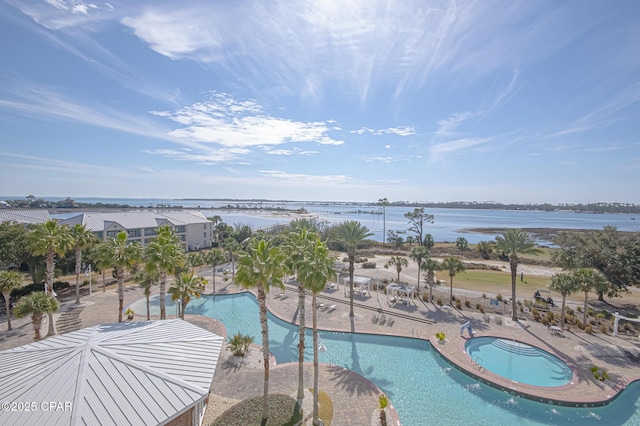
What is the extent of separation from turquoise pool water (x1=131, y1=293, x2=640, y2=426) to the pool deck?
636 millimetres

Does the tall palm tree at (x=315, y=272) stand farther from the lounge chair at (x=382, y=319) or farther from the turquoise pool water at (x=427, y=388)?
the lounge chair at (x=382, y=319)

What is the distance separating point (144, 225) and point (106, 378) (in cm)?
5223

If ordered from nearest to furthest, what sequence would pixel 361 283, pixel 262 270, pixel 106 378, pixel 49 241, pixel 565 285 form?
pixel 106 378 → pixel 262 270 → pixel 49 241 → pixel 565 285 → pixel 361 283

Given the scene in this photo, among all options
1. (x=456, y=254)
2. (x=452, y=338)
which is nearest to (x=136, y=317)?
(x=452, y=338)

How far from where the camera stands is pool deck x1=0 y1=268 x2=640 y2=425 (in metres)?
16.1

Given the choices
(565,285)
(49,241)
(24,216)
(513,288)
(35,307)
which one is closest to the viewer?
(35,307)

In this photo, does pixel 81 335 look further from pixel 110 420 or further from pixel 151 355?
pixel 110 420

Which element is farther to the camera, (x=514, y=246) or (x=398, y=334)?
(x=514, y=246)

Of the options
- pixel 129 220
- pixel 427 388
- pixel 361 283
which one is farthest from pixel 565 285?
pixel 129 220

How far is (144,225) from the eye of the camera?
55469mm

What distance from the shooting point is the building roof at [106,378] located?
883 cm

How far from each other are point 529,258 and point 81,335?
74.3 metres

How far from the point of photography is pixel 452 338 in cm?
2291

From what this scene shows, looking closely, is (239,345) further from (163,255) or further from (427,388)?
(427,388)
